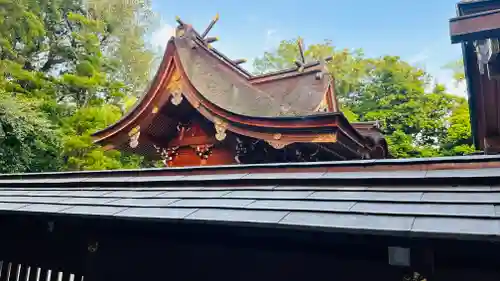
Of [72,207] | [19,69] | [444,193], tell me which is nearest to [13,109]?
[19,69]

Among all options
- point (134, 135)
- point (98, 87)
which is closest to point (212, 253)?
point (134, 135)

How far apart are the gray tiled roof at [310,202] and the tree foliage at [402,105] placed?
11.5m

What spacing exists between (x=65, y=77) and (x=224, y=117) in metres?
8.40

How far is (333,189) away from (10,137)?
995 centimetres

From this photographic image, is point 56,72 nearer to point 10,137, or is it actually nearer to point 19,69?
point 19,69

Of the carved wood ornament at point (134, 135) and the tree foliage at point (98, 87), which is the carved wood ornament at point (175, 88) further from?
the tree foliage at point (98, 87)

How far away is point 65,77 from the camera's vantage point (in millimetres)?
11484

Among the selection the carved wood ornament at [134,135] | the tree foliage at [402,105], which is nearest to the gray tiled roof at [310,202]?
the carved wood ornament at [134,135]

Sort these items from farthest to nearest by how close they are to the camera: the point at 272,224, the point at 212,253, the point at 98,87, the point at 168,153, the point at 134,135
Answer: the point at 98,87 < the point at 168,153 < the point at 134,135 < the point at 212,253 < the point at 272,224

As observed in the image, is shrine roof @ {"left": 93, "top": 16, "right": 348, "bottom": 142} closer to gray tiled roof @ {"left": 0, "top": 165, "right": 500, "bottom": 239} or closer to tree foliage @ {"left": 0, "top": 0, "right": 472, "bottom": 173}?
gray tiled roof @ {"left": 0, "top": 165, "right": 500, "bottom": 239}

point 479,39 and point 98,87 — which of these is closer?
point 479,39

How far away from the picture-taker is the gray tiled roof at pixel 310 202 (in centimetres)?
150

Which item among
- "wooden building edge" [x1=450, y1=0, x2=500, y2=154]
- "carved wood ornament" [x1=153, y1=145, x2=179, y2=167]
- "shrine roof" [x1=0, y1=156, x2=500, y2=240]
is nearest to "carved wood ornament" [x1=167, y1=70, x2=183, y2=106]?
"carved wood ornament" [x1=153, y1=145, x2=179, y2=167]

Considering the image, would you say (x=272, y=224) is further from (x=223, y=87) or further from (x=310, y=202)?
(x=223, y=87)
